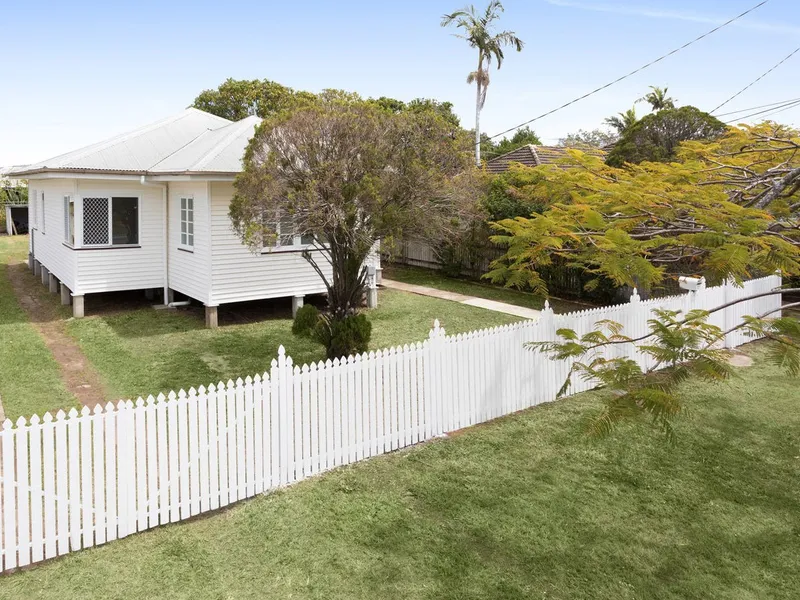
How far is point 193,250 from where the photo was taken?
14.5 meters

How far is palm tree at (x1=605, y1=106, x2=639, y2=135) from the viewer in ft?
143

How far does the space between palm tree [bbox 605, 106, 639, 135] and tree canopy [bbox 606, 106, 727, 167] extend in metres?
23.2

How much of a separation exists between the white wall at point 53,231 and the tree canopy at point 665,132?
1404 centimetres

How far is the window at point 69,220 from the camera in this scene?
598 inches

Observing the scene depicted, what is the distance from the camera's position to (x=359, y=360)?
7105 millimetres

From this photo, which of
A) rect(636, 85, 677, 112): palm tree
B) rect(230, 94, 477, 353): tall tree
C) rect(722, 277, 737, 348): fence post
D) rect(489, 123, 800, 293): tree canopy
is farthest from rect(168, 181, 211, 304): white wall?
rect(636, 85, 677, 112): palm tree

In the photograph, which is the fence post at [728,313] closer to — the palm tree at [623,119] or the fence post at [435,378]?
the fence post at [435,378]

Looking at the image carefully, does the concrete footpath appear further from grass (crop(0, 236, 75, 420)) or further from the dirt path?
grass (crop(0, 236, 75, 420))

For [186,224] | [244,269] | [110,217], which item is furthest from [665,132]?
[110,217]

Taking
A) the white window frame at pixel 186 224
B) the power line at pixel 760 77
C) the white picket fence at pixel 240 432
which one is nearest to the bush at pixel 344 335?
the white picket fence at pixel 240 432

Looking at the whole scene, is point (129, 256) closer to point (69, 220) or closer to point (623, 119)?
point (69, 220)

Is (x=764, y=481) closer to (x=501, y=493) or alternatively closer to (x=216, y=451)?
(x=501, y=493)

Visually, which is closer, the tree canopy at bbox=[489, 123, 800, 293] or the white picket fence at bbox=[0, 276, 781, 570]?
the tree canopy at bbox=[489, 123, 800, 293]

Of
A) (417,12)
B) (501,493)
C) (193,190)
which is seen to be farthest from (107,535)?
(417,12)
